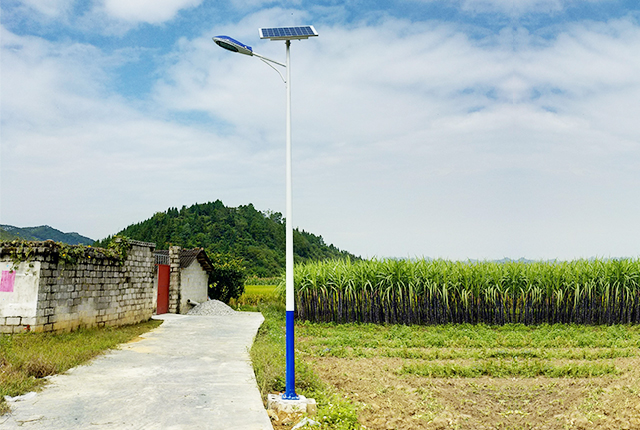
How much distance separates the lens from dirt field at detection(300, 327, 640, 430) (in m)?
5.41

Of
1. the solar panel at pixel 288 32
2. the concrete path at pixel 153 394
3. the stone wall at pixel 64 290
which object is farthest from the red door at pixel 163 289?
the solar panel at pixel 288 32

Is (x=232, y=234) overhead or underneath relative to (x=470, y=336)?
overhead

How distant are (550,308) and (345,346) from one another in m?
7.09

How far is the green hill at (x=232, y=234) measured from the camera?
36.9m

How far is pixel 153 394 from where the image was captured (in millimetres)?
5953

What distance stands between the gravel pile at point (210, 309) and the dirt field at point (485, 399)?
948cm

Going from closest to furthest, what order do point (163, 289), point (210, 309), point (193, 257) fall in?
point (163, 289) → point (210, 309) → point (193, 257)

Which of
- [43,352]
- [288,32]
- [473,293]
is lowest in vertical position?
[43,352]

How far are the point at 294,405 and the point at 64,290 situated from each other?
7188mm

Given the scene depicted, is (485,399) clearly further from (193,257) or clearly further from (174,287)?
(193,257)

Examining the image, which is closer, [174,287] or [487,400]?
[487,400]

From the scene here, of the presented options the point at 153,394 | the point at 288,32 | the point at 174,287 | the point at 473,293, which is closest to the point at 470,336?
the point at 473,293

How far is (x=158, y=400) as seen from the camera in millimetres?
5703

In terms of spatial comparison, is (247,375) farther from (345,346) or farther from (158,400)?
(345,346)
